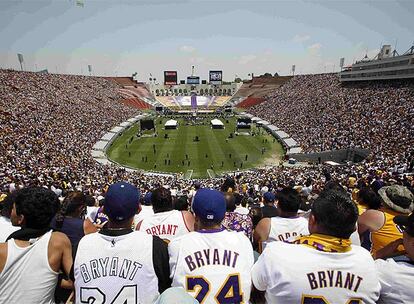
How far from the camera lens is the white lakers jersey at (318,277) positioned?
2.60m

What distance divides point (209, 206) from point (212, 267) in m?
0.62

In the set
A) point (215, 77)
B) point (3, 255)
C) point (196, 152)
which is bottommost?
point (196, 152)

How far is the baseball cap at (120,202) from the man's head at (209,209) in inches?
A: 27.4

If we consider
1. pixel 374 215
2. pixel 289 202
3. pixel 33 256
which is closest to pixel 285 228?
pixel 289 202

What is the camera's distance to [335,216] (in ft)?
9.16

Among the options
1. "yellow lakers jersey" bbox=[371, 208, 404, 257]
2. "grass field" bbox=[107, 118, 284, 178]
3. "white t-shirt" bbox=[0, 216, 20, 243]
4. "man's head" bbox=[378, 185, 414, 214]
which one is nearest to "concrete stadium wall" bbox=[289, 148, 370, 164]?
"grass field" bbox=[107, 118, 284, 178]

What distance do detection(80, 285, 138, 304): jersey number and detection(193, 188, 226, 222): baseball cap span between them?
99cm

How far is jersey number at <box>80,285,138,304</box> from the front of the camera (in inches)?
111

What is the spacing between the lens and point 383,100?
46781 mm

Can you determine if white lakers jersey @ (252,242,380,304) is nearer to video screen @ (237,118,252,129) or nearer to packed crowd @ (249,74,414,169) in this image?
packed crowd @ (249,74,414,169)

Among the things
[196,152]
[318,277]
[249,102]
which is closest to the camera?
[318,277]

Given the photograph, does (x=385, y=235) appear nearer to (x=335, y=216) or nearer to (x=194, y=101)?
(x=335, y=216)

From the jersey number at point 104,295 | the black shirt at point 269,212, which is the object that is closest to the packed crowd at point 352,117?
the black shirt at point 269,212

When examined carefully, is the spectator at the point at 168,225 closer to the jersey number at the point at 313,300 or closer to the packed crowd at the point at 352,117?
the jersey number at the point at 313,300
